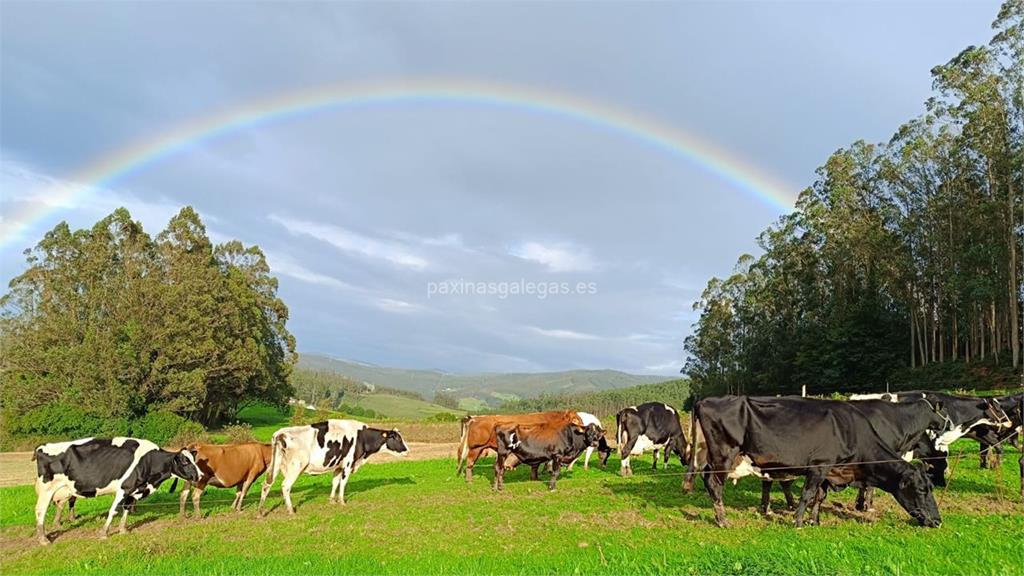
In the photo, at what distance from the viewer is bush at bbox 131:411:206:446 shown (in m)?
41.7

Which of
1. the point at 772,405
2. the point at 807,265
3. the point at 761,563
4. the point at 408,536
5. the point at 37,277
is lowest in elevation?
the point at 408,536

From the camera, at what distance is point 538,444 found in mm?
16844

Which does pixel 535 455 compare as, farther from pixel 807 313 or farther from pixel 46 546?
pixel 807 313

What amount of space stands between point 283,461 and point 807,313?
61.5 m

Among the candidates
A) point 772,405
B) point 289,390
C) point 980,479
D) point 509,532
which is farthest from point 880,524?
point 289,390

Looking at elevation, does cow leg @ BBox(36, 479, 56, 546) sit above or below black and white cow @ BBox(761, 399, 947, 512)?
below

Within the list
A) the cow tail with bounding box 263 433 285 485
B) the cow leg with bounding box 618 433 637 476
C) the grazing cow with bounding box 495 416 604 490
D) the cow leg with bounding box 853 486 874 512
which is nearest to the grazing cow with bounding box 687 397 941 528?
the cow leg with bounding box 853 486 874 512

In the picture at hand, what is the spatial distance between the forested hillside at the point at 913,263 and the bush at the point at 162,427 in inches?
2118

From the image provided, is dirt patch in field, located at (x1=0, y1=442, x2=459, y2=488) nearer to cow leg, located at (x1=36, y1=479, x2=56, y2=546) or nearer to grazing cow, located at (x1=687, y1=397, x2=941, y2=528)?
cow leg, located at (x1=36, y1=479, x2=56, y2=546)

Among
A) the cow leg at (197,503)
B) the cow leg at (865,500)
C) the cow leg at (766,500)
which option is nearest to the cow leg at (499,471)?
the cow leg at (766,500)

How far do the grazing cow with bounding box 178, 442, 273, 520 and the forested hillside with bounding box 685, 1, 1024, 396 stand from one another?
41.4 metres

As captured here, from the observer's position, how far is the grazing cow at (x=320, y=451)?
14898mm

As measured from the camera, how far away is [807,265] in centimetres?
6406

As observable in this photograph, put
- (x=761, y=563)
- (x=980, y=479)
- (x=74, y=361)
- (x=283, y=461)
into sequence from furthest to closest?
(x=74, y=361)
(x=283, y=461)
(x=980, y=479)
(x=761, y=563)
